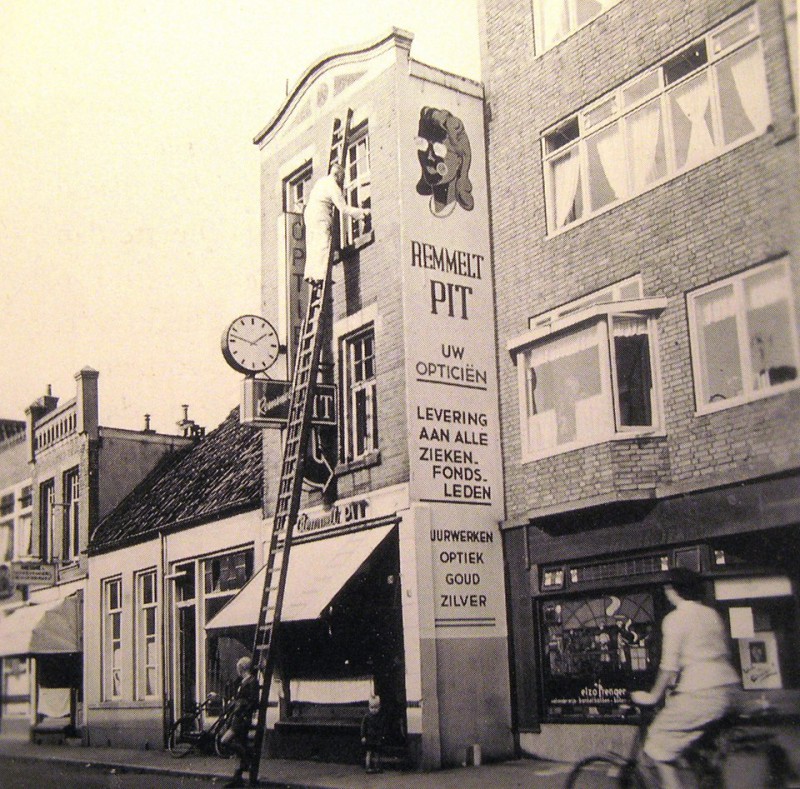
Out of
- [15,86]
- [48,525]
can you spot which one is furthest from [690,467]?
[48,525]

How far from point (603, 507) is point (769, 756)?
569cm

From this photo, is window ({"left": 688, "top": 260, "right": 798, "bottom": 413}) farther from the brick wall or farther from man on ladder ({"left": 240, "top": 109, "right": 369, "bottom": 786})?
man on ladder ({"left": 240, "top": 109, "right": 369, "bottom": 786})

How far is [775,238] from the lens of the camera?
11.3m

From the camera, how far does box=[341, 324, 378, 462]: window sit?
654 inches

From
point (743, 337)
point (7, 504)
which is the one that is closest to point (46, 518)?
point (7, 504)

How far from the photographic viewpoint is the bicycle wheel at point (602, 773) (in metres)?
7.95

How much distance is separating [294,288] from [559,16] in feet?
20.0

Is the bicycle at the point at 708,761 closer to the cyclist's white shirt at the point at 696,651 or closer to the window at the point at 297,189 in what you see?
the cyclist's white shirt at the point at 696,651

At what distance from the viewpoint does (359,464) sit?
53.4 feet

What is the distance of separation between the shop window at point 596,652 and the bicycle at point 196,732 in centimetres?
586

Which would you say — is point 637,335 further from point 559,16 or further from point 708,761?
point 708,761

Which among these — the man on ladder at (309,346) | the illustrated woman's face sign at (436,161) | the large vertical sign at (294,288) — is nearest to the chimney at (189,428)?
the large vertical sign at (294,288)

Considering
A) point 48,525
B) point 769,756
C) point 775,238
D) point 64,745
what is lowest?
point 64,745

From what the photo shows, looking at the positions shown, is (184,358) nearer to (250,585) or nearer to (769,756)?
(250,585)
